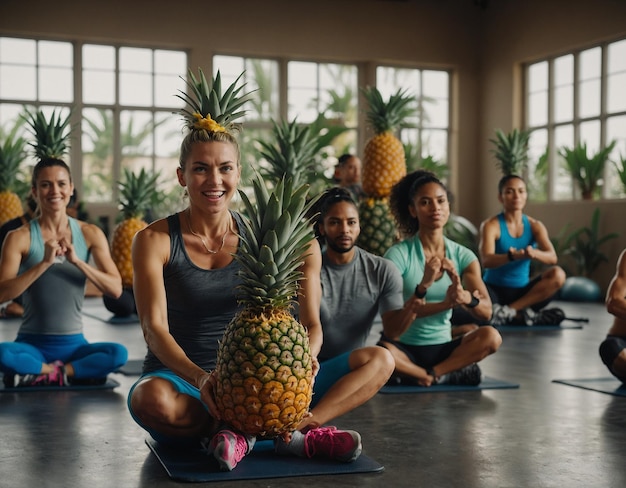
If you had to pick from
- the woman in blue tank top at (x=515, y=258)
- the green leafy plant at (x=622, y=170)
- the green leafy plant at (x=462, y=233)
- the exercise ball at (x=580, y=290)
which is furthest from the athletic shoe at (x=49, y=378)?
the green leafy plant at (x=622, y=170)

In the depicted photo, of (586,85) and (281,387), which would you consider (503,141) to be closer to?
(586,85)

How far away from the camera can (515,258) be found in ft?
25.1

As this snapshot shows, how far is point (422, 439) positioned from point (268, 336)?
42.3 inches

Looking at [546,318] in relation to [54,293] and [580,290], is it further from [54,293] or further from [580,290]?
[54,293]

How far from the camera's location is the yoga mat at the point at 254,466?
293 centimetres

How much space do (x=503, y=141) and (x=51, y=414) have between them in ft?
19.3

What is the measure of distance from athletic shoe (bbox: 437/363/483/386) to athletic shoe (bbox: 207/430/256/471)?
2.05 metres

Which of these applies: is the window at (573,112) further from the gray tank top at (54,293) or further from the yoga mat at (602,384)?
the gray tank top at (54,293)

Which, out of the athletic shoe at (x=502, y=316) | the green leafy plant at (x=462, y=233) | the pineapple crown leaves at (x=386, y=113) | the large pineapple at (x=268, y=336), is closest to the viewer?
the large pineapple at (x=268, y=336)

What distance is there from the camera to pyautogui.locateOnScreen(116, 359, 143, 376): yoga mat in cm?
524

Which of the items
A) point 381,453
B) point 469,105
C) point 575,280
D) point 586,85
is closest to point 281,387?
point 381,453

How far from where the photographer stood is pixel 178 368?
2930mm

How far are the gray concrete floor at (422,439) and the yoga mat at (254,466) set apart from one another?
38 mm

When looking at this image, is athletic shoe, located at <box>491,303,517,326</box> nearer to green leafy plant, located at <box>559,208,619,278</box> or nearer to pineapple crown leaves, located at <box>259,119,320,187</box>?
pineapple crown leaves, located at <box>259,119,320,187</box>
